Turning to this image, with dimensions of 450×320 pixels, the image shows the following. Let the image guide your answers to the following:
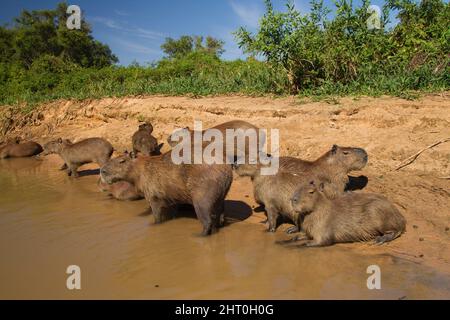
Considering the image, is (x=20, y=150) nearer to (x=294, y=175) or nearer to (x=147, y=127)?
(x=147, y=127)

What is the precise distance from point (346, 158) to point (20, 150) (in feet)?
28.6

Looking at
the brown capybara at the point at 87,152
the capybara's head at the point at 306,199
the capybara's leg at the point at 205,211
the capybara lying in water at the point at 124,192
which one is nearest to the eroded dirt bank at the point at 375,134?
the capybara's head at the point at 306,199

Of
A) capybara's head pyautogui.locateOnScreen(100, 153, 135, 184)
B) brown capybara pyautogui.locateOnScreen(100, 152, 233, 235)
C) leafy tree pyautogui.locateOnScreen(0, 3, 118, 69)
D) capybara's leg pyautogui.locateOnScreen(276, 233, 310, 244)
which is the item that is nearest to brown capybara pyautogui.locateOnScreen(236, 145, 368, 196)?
brown capybara pyautogui.locateOnScreen(100, 152, 233, 235)

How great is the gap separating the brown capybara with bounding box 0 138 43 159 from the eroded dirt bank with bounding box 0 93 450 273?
216 cm

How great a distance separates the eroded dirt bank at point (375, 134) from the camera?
4.95 metres

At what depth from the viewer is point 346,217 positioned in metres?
4.80

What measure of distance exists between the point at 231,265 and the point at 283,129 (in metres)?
3.61

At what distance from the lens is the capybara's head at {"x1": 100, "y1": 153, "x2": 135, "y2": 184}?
19.6 feet

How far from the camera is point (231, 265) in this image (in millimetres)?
4461

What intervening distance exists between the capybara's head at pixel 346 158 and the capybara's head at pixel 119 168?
269 cm

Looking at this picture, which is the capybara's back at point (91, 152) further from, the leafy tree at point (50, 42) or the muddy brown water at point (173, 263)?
the leafy tree at point (50, 42)

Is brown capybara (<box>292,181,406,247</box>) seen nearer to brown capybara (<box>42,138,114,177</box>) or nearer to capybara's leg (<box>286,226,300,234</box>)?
capybara's leg (<box>286,226,300,234</box>)

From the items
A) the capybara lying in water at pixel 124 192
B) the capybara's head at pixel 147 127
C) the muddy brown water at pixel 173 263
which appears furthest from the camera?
the capybara's head at pixel 147 127

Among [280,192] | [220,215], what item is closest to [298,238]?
[280,192]
